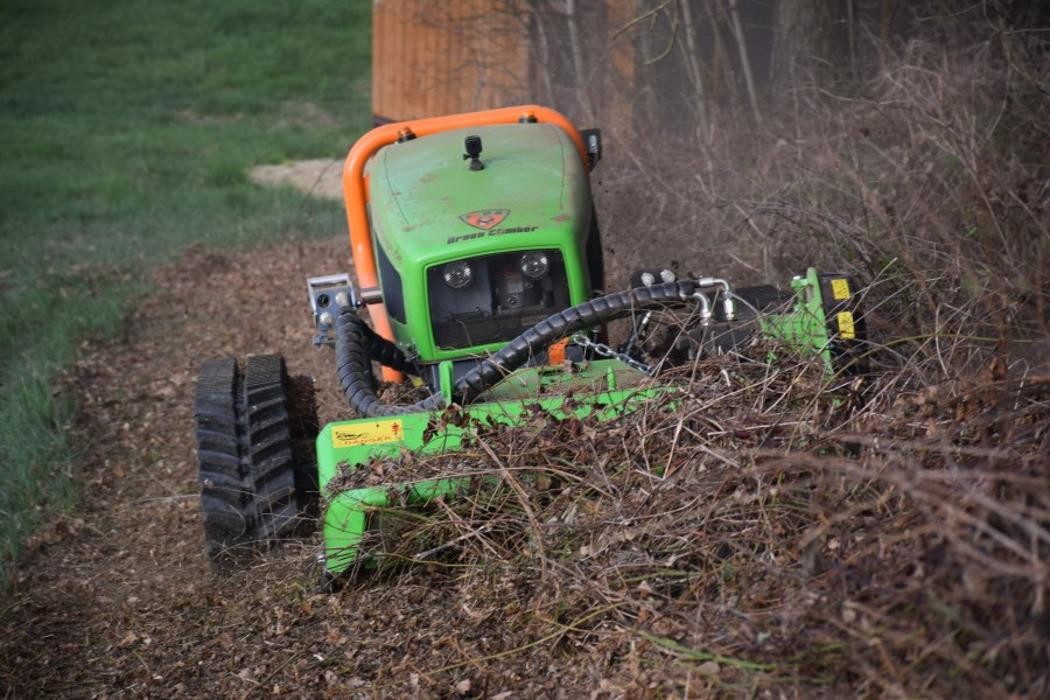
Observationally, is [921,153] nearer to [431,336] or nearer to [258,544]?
[431,336]

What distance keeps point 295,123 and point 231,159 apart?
350cm

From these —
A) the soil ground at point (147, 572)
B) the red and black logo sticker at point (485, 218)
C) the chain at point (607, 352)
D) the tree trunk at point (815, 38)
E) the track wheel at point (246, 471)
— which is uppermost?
the tree trunk at point (815, 38)

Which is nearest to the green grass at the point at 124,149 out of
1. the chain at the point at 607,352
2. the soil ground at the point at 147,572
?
the soil ground at the point at 147,572

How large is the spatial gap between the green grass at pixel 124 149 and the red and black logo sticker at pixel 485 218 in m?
2.55

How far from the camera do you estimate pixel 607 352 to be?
18.1ft

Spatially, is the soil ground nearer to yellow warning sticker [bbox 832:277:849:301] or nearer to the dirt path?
the dirt path

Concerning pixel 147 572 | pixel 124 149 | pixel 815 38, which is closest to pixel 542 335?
pixel 147 572

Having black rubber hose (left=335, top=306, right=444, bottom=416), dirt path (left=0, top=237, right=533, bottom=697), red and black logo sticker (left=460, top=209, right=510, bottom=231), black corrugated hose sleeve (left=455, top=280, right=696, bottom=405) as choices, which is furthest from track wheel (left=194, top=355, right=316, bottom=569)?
red and black logo sticker (left=460, top=209, right=510, bottom=231)

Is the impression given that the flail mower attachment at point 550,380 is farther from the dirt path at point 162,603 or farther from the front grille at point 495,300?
the dirt path at point 162,603

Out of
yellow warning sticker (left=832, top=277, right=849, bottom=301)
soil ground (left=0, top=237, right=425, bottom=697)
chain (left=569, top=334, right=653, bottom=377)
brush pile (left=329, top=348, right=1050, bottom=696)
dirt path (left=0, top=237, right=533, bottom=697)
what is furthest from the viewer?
chain (left=569, top=334, right=653, bottom=377)

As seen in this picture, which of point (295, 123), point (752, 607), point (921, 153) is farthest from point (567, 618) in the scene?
point (295, 123)

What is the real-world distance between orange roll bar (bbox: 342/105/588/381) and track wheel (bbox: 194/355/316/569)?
33.6 inches

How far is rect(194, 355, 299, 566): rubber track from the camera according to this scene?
5312 mm

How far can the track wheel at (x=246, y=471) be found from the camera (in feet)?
17.4
